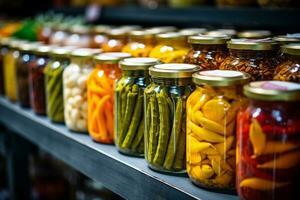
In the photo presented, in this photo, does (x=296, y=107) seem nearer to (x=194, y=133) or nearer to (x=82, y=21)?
(x=194, y=133)

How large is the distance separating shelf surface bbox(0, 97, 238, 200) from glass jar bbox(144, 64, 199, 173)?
42mm

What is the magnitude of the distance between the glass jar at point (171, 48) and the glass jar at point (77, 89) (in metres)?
0.21

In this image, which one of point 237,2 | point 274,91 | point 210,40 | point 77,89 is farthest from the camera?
point 237,2

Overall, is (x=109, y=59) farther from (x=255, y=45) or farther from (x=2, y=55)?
(x=2, y=55)

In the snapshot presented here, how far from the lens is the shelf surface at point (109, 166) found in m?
0.89

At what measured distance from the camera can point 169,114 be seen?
0.90 m

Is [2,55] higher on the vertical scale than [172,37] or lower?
lower

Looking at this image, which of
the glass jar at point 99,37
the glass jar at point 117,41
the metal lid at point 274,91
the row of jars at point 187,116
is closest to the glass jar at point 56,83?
the row of jars at point 187,116

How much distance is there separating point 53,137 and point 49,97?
12cm

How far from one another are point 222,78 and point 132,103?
27 cm

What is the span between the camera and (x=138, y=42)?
128 cm

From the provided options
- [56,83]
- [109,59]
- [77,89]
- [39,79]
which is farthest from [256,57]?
[39,79]

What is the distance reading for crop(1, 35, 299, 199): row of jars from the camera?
2.36 ft

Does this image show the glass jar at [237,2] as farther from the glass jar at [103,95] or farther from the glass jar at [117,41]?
the glass jar at [103,95]
